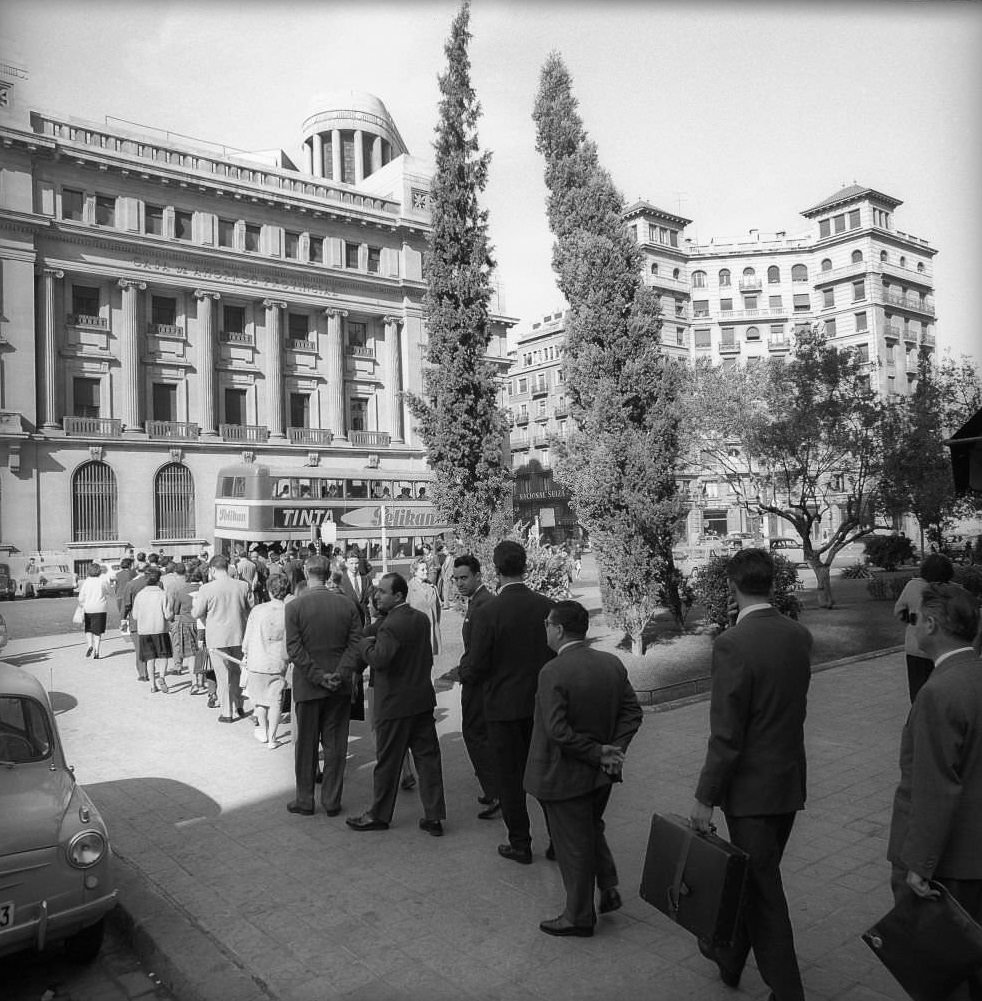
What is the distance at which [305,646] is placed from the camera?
633cm

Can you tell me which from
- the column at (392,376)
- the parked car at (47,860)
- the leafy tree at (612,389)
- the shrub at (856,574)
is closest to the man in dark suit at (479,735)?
the parked car at (47,860)

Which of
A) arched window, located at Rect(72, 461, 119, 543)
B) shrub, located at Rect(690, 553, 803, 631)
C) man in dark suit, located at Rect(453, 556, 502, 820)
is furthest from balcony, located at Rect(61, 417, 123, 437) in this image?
man in dark suit, located at Rect(453, 556, 502, 820)

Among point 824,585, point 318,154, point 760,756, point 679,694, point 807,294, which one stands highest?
point 318,154

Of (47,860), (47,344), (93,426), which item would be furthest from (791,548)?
(47,860)

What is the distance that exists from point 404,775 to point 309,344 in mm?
39222

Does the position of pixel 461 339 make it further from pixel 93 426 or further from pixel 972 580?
pixel 93 426

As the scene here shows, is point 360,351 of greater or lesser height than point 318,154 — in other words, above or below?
below

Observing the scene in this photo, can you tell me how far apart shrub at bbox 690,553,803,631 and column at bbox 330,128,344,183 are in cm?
5662

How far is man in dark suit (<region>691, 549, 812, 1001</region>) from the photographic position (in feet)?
11.1

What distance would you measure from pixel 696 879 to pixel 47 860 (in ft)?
10.3

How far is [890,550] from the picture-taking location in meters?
31.0

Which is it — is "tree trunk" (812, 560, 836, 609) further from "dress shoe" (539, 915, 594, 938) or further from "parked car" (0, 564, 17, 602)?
"parked car" (0, 564, 17, 602)

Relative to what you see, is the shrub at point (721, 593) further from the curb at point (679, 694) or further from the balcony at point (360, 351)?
the balcony at point (360, 351)

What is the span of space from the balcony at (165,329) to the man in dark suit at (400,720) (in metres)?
37.3
